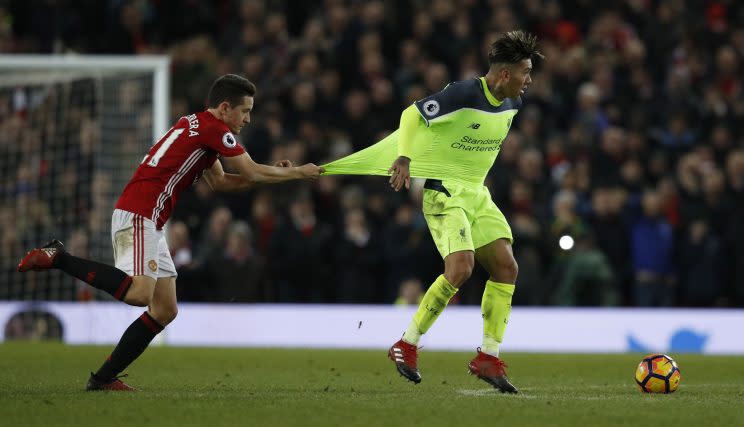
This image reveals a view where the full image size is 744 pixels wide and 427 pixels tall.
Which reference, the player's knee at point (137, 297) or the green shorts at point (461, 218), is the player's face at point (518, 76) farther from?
the player's knee at point (137, 297)

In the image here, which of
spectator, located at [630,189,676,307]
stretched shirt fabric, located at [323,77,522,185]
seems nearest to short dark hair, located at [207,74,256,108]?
stretched shirt fabric, located at [323,77,522,185]

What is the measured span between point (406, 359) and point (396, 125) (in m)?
8.55

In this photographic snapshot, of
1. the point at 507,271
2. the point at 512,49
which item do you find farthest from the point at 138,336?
the point at 512,49

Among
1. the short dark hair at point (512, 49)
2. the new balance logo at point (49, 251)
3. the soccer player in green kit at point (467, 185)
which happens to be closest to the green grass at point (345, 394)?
the soccer player in green kit at point (467, 185)

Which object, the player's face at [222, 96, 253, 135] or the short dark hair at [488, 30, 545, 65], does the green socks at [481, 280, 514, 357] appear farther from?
the player's face at [222, 96, 253, 135]

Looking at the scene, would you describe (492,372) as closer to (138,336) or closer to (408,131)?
(408,131)

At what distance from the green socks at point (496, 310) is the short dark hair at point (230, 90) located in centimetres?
218

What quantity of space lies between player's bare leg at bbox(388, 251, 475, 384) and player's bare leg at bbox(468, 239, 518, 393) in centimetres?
20

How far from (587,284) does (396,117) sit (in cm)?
361

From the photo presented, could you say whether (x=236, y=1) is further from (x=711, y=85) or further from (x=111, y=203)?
(x=711, y=85)

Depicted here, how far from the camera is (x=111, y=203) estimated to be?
16047 mm

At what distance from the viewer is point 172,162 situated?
27.2ft

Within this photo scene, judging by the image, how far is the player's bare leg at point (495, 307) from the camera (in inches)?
333

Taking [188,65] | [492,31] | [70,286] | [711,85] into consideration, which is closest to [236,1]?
[188,65]
